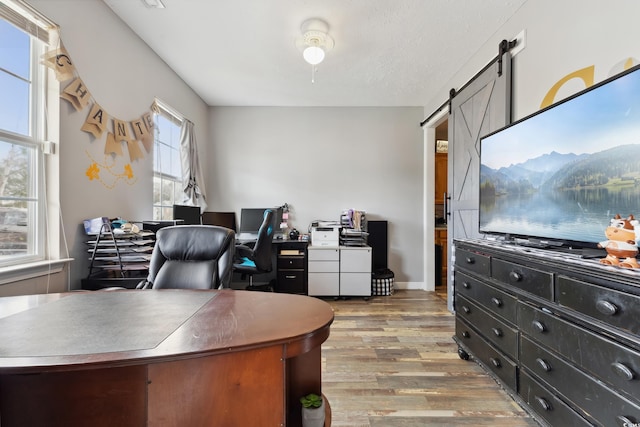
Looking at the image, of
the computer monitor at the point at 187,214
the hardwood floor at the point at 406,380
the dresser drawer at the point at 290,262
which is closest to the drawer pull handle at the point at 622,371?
the hardwood floor at the point at 406,380

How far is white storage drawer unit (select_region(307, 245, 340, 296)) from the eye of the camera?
368 cm

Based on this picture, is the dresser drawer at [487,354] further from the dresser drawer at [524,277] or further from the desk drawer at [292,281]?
the desk drawer at [292,281]

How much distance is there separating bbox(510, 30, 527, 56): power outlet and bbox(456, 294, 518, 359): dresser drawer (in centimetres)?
196

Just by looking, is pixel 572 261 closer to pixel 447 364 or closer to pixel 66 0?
pixel 447 364

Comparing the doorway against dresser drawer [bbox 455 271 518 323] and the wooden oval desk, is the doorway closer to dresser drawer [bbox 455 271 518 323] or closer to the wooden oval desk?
dresser drawer [bbox 455 271 518 323]

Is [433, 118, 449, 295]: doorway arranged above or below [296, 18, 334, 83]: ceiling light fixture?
below

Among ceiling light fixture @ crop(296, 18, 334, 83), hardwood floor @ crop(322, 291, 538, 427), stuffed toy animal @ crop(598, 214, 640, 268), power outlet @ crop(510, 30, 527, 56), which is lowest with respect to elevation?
hardwood floor @ crop(322, 291, 538, 427)

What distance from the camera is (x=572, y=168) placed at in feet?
4.65

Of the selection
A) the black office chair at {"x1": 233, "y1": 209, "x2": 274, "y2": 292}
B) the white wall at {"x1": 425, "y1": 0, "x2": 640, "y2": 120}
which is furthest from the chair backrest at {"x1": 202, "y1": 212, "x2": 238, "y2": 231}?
the white wall at {"x1": 425, "y1": 0, "x2": 640, "y2": 120}

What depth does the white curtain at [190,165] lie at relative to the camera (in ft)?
11.5

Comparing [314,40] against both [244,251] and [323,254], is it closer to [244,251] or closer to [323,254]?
[244,251]

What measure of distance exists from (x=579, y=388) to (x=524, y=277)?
504 mm

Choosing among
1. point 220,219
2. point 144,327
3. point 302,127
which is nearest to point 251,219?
point 220,219

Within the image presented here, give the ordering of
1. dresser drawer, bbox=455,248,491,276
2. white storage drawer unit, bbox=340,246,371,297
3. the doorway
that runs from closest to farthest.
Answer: dresser drawer, bbox=455,248,491,276 < white storage drawer unit, bbox=340,246,371,297 < the doorway
